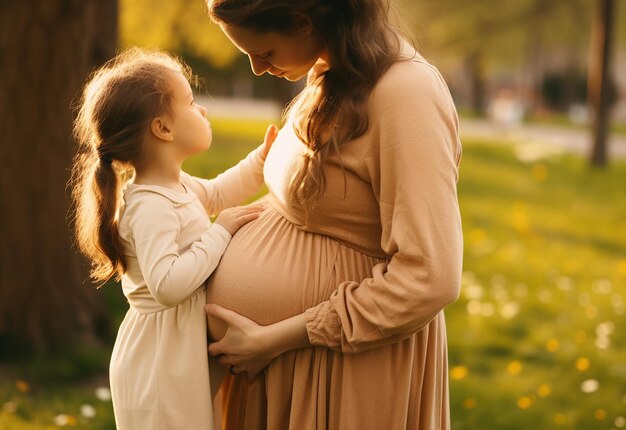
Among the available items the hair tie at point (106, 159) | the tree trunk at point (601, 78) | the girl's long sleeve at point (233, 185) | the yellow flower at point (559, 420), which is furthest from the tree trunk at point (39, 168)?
the tree trunk at point (601, 78)

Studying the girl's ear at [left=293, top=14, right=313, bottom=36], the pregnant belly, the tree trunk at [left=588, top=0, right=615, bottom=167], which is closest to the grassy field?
the pregnant belly

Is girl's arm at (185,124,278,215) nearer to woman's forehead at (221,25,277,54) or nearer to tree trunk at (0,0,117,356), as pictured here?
woman's forehead at (221,25,277,54)

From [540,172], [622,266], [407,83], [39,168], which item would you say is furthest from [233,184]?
[540,172]

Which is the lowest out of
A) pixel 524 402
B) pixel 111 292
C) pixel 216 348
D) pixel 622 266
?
pixel 622 266

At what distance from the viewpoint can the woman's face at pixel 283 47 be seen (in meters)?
2.04

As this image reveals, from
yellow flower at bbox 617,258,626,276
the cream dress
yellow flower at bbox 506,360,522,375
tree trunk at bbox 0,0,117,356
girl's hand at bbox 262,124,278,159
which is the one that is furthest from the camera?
yellow flower at bbox 617,258,626,276

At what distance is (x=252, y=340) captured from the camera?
212cm

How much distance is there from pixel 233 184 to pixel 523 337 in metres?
3.63

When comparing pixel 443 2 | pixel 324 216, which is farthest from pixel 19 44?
pixel 443 2

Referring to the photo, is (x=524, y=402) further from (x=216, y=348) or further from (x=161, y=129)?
(x=161, y=129)

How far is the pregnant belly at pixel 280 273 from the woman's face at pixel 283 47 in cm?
43

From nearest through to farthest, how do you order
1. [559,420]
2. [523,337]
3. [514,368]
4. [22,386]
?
1. [559,420]
2. [22,386]
3. [514,368]
4. [523,337]

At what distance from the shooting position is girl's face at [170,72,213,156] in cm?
221

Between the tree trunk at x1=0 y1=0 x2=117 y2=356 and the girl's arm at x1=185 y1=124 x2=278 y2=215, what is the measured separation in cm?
216
